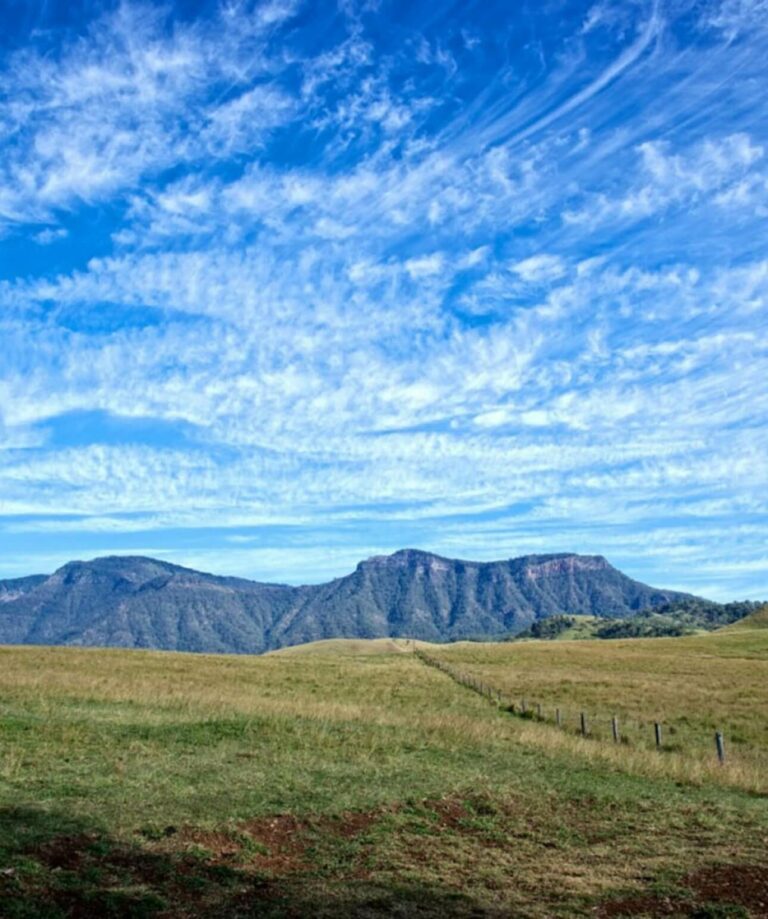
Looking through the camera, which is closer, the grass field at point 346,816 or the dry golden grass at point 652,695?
the grass field at point 346,816

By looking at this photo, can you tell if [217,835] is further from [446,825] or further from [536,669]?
[536,669]

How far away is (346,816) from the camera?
57.7ft

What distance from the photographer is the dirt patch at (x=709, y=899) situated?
488 inches

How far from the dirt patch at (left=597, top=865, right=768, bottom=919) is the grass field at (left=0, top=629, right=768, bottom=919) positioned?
55 millimetres

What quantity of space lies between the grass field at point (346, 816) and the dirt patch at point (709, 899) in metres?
0.06

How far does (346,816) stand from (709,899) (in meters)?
7.44

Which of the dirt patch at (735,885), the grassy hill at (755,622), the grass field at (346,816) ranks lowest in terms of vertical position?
the dirt patch at (735,885)

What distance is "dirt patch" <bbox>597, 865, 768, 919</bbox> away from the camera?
488 inches

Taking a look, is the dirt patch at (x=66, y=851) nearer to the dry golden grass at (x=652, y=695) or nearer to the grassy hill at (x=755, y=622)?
the dry golden grass at (x=652, y=695)

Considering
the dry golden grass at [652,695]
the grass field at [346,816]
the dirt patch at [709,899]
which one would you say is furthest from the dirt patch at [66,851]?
the dry golden grass at [652,695]

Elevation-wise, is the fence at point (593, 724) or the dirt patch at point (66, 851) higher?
the dirt patch at point (66, 851)

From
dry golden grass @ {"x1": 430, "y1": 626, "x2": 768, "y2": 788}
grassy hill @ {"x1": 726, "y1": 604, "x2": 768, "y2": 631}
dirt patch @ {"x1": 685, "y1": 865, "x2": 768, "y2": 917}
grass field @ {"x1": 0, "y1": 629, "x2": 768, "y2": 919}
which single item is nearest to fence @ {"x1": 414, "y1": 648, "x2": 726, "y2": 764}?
dry golden grass @ {"x1": 430, "y1": 626, "x2": 768, "y2": 788}

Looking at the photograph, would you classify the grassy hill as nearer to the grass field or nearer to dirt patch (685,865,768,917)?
the grass field

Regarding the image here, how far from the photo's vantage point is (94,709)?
30.8 meters
